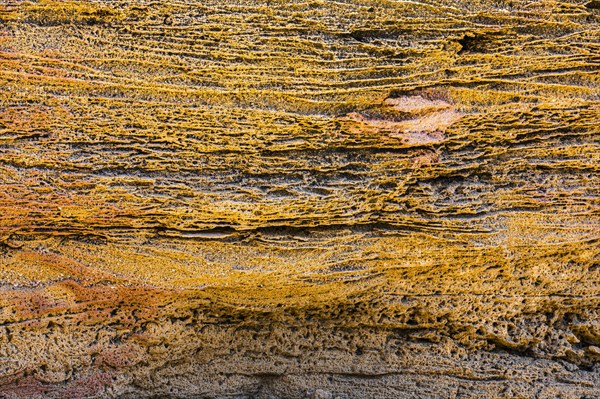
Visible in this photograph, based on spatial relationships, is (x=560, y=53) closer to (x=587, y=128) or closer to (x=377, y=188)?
(x=587, y=128)

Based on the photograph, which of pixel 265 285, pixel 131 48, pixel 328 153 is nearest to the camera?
pixel 131 48

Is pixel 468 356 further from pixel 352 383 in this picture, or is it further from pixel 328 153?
pixel 328 153

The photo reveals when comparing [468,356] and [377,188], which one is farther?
[468,356]

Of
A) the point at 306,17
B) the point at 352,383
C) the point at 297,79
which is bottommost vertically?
the point at 352,383

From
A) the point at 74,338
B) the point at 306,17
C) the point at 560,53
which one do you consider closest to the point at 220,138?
the point at 306,17

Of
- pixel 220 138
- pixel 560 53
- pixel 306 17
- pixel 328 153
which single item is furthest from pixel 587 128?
pixel 220 138

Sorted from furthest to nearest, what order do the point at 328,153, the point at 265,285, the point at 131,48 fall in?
the point at 265,285
the point at 328,153
the point at 131,48

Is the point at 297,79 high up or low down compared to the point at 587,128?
up
